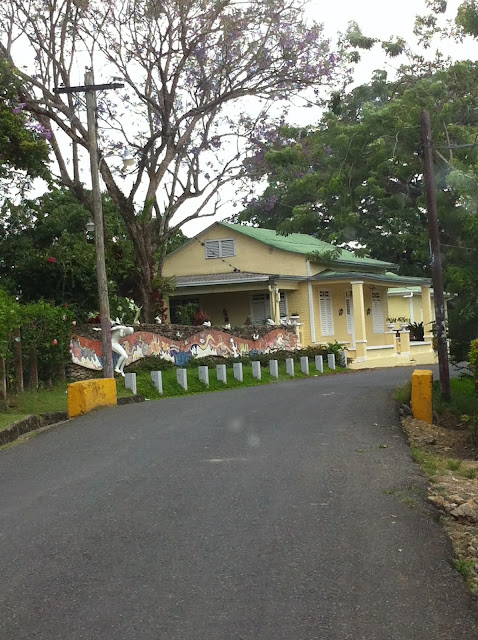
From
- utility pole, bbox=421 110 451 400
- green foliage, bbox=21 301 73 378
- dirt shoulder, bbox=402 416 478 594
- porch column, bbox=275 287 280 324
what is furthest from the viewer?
porch column, bbox=275 287 280 324

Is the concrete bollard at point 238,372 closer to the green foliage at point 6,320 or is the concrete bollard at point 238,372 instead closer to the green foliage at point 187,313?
the green foliage at point 187,313

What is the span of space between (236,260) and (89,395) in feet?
65.3

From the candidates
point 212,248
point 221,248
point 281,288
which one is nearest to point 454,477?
point 281,288

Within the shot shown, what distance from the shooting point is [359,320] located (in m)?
35.3

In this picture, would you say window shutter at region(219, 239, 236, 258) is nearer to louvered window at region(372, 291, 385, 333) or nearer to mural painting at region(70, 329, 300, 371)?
mural painting at region(70, 329, 300, 371)

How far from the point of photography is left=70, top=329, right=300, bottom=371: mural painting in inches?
914

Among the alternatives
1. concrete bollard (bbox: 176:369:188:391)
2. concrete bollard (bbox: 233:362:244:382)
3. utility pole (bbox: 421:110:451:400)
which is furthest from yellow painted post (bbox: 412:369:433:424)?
concrete bollard (bbox: 233:362:244:382)

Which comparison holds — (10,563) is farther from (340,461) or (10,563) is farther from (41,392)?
(41,392)

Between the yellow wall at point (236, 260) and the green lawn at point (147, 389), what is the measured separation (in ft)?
16.8

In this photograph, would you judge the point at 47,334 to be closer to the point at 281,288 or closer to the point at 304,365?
the point at 304,365

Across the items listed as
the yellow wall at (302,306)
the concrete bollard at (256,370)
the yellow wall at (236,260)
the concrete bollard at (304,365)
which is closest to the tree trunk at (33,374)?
the concrete bollard at (256,370)

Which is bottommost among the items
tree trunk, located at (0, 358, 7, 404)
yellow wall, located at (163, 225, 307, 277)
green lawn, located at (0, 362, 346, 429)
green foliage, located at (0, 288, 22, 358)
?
green lawn, located at (0, 362, 346, 429)

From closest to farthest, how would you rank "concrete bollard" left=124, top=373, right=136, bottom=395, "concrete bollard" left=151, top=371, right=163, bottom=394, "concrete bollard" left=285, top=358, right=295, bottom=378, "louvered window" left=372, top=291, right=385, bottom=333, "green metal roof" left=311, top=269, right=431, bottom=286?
"concrete bollard" left=124, top=373, right=136, bottom=395 → "concrete bollard" left=151, top=371, right=163, bottom=394 → "concrete bollard" left=285, top=358, right=295, bottom=378 → "green metal roof" left=311, top=269, right=431, bottom=286 → "louvered window" left=372, top=291, right=385, bottom=333

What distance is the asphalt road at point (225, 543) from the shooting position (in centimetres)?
523
